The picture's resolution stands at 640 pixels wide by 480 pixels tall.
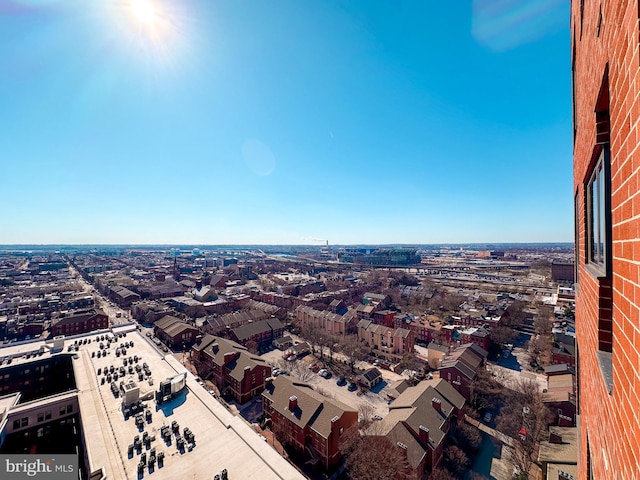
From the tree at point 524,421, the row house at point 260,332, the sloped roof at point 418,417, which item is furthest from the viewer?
the row house at point 260,332

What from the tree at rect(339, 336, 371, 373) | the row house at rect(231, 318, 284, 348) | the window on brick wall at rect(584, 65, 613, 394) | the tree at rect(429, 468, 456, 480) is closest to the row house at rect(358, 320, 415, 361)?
the tree at rect(339, 336, 371, 373)

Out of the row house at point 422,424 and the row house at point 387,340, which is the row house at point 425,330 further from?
the row house at point 422,424

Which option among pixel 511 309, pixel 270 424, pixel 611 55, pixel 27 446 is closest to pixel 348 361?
pixel 270 424

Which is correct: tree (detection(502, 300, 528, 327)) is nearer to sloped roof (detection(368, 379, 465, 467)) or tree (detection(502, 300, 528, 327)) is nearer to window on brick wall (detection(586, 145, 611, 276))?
sloped roof (detection(368, 379, 465, 467))

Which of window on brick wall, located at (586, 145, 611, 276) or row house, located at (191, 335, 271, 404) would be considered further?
row house, located at (191, 335, 271, 404)

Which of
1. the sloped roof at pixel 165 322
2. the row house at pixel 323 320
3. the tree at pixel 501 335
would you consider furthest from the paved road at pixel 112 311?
the tree at pixel 501 335

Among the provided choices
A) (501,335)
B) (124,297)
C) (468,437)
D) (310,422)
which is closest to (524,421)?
(468,437)

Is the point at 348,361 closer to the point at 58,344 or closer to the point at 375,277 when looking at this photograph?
the point at 58,344
